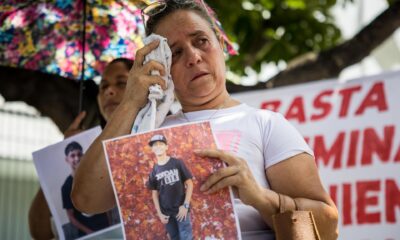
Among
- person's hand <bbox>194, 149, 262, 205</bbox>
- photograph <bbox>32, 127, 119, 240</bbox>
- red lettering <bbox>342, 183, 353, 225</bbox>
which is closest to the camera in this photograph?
person's hand <bbox>194, 149, 262, 205</bbox>

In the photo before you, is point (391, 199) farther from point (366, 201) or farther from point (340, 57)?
point (340, 57)

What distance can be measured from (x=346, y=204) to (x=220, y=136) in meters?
2.36

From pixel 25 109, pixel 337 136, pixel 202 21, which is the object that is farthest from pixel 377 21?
pixel 25 109

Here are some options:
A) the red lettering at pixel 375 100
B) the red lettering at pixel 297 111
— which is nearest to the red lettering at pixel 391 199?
the red lettering at pixel 375 100

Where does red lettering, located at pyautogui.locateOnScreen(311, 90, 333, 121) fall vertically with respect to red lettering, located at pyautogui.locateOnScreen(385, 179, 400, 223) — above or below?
above

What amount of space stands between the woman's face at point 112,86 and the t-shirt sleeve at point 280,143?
141 cm

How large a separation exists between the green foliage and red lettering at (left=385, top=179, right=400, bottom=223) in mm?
1759

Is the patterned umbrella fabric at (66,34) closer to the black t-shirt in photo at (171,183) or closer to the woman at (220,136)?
the woman at (220,136)

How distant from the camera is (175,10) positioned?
2.08 meters

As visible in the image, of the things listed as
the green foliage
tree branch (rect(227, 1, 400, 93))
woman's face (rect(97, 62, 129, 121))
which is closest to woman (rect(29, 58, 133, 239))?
woman's face (rect(97, 62, 129, 121))

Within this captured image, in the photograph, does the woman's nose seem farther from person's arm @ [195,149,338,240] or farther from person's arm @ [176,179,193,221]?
person's arm @ [176,179,193,221]

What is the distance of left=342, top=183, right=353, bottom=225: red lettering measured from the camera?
4.04 meters

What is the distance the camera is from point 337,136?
14.1 ft

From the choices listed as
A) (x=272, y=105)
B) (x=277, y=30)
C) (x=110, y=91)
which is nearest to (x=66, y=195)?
(x=110, y=91)
